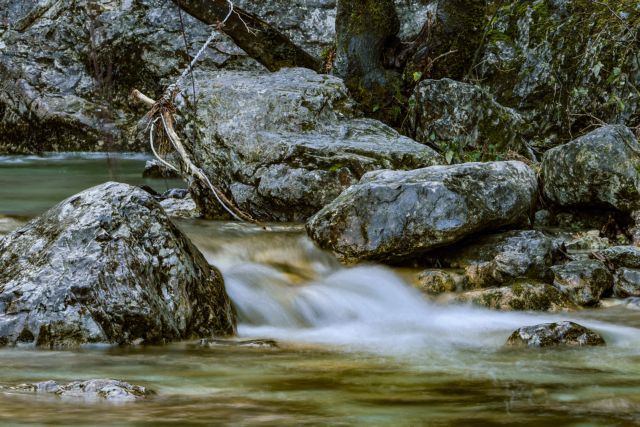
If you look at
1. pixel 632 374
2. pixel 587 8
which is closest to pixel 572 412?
pixel 632 374

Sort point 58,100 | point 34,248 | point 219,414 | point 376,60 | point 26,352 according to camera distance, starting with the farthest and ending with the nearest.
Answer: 1. point 58,100
2. point 376,60
3. point 34,248
4. point 26,352
5. point 219,414

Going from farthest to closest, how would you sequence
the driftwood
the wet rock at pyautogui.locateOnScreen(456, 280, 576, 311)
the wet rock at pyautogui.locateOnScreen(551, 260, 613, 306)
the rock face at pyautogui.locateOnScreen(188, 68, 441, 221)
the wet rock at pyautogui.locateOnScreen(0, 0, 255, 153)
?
the wet rock at pyautogui.locateOnScreen(0, 0, 255, 153) → the driftwood → the rock face at pyautogui.locateOnScreen(188, 68, 441, 221) → the wet rock at pyautogui.locateOnScreen(551, 260, 613, 306) → the wet rock at pyautogui.locateOnScreen(456, 280, 576, 311)

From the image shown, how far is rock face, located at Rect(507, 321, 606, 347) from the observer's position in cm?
480

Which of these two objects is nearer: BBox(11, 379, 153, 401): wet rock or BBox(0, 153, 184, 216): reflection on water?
BBox(11, 379, 153, 401): wet rock

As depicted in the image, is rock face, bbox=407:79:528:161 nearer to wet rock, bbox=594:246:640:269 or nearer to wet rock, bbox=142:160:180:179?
wet rock, bbox=594:246:640:269

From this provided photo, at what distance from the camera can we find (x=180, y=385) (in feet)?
12.7

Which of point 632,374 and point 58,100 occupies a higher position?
point 58,100

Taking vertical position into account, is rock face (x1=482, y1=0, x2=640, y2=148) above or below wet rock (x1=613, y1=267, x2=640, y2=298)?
above

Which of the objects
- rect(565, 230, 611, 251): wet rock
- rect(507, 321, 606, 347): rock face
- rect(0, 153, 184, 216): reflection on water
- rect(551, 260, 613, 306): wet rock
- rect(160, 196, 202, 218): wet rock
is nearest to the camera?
rect(507, 321, 606, 347): rock face

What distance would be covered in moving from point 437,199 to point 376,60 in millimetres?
3875

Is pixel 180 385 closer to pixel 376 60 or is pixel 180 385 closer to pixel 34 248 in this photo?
pixel 34 248

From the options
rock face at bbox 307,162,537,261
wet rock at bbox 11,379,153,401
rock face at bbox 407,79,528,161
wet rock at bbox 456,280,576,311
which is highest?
rock face at bbox 407,79,528,161

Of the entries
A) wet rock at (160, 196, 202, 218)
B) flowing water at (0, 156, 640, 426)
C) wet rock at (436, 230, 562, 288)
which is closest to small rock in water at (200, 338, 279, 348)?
flowing water at (0, 156, 640, 426)

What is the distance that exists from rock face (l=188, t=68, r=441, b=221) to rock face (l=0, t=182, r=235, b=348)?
2.46 metres
